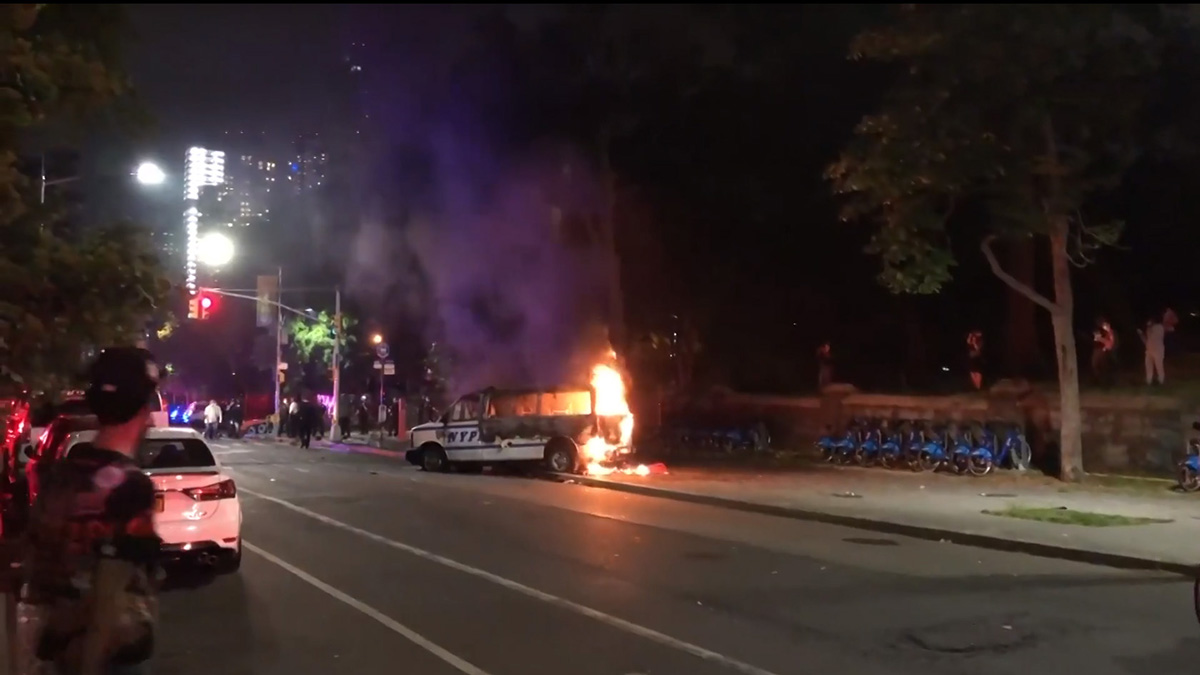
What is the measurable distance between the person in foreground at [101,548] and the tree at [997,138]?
1172 centimetres

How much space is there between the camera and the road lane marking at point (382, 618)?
7.41 m

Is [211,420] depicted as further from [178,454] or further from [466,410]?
[178,454]

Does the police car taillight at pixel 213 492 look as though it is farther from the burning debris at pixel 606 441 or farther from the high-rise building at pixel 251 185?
the high-rise building at pixel 251 185

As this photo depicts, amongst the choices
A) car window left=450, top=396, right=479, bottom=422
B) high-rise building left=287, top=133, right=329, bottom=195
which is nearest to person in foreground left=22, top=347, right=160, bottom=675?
car window left=450, top=396, right=479, bottom=422

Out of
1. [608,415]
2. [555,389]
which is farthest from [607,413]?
[555,389]

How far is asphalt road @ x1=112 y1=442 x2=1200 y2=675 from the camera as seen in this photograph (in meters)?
7.58

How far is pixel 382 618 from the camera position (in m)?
8.84

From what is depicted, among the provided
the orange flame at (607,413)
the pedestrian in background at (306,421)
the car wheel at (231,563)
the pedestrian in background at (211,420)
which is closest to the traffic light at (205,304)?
the pedestrian in background at (306,421)

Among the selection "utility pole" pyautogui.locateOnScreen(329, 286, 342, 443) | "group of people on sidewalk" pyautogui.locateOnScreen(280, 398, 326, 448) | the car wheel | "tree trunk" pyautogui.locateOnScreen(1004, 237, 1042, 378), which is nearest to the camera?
the car wheel

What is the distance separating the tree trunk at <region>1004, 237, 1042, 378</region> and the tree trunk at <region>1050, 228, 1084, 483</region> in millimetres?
7365

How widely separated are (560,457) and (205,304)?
1250 cm

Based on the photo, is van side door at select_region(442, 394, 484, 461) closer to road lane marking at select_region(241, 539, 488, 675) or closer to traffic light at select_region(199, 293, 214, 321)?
traffic light at select_region(199, 293, 214, 321)

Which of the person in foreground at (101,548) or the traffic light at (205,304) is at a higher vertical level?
the traffic light at (205,304)

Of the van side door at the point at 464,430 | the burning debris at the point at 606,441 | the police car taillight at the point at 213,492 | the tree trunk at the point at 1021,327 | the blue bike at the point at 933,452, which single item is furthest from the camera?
the tree trunk at the point at 1021,327
